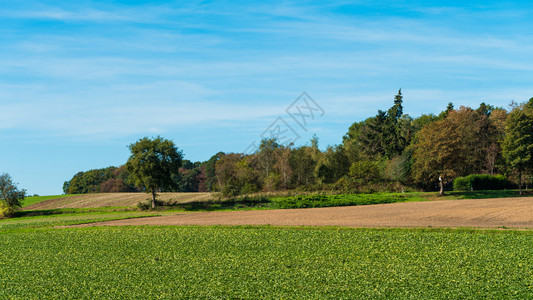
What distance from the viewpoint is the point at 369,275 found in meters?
17.8

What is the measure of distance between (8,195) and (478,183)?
70892 millimetres

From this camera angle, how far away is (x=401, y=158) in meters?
76.2

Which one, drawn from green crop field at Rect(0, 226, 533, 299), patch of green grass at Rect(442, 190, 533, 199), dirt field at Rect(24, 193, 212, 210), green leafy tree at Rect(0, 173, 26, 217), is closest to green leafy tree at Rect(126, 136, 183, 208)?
dirt field at Rect(24, 193, 212, 210)

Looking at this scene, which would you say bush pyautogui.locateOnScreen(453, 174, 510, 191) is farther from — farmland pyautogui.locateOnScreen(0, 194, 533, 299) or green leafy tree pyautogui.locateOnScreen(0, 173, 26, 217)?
green leafy tree pyautogui.locateOnScreen(0, 173, 26, 217)

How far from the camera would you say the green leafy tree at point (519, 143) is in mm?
65938

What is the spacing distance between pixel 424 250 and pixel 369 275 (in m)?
6.35

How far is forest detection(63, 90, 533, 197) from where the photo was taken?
216 feet

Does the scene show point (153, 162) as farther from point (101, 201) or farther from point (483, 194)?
point (483, 194)

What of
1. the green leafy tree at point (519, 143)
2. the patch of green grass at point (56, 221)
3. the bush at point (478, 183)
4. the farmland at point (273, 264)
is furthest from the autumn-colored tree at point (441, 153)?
the patch of green grass at point (56, 221)

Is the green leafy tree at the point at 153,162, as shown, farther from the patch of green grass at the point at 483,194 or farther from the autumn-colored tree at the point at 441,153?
the patch of green grass at the point at 483,194

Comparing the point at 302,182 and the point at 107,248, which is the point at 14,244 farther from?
the point at 302,182

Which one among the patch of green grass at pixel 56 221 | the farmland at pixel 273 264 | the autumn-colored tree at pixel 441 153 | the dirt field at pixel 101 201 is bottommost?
the farmland at pixel 273 264

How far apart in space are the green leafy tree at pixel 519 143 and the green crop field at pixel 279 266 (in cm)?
4214

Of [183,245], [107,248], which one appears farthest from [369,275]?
[107,248]
